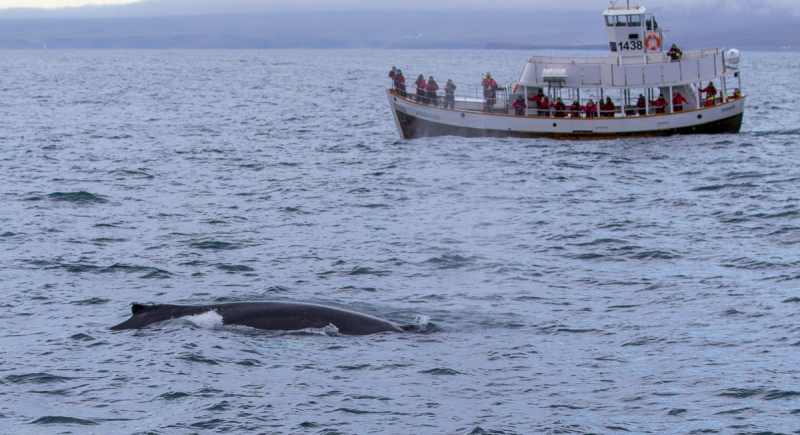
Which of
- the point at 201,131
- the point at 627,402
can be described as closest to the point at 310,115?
the point at 201,131

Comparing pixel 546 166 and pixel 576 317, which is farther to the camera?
pixel 546 166

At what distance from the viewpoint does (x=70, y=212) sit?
97.0 feet

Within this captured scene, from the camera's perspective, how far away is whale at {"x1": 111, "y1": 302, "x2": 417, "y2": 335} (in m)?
16.3

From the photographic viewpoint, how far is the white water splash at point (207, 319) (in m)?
16.5

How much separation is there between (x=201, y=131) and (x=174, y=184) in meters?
23.1

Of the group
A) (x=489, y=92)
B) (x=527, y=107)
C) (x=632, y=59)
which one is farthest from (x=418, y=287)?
(x=632, y=59)

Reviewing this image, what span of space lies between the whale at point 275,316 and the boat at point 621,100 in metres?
31.6

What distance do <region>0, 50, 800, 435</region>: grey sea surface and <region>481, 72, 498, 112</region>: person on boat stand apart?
5.05 metres

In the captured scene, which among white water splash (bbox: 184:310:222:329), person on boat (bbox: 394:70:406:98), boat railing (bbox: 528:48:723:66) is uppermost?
boat railing (bbox: 528:48:723:66)

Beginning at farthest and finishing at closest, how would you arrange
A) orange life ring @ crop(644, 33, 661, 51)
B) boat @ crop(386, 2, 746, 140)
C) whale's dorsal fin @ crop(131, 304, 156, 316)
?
orange life ring @ crop(644, 33, 661, 51) → boat @ crop(386, 2, 746, 140) → whale's dorsal fin @ crop(131, 304, 156, 316)

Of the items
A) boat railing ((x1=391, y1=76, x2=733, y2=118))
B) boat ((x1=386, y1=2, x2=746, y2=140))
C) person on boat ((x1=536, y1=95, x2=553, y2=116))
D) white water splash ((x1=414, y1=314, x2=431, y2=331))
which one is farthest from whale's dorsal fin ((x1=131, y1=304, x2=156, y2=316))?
person on boat ((x1=536, y1=95, x2=553, y2=116))

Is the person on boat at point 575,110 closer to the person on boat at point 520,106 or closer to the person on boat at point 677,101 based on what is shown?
the person on boat at point 520,106

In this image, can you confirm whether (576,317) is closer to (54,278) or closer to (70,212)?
(54,278)

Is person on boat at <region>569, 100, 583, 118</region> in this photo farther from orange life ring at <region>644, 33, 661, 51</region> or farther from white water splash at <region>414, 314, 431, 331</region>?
white water splash at <region>414, 314, 431, 331</region>
